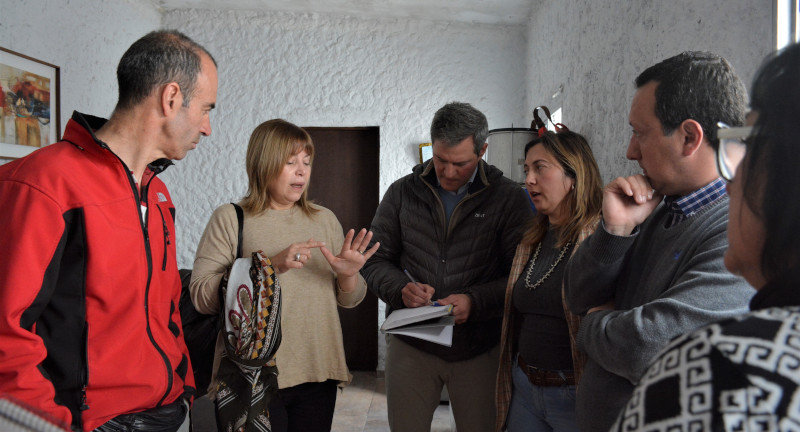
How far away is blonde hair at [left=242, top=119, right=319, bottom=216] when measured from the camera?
180 centimetres

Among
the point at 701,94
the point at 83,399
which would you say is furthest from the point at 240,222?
the point at 701,94

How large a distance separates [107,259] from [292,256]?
598 mm

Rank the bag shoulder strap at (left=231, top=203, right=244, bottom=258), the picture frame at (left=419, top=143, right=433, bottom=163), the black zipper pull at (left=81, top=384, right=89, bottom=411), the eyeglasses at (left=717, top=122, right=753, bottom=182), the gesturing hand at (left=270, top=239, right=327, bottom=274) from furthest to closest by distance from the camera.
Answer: the picture frame at (left=419, top=143, right=433, bottom=163) < the bag shoulder strap at (left=231, top=203, right=244, bottom=258) < the gesturing hand at (left=270, top=239, right=327, bottom=274) < the black zipper pull at (left=81, top=384, right=89, bottom=411) < the eyeglasses at (left=717, top=122, right=753, bottom=182)

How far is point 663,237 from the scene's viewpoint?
115 cm

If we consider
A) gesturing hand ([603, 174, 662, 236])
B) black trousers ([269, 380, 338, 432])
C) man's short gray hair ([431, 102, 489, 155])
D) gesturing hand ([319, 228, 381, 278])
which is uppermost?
man's short gray hair ([431, 102, 489, 155])

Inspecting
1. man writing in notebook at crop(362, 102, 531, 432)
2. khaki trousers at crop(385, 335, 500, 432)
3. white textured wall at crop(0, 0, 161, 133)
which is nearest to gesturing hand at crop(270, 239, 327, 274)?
man writing in notebook at crop(362, 102, 531, 432)

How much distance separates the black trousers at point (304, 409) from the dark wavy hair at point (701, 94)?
132 cm

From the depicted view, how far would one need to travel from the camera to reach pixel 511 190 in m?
2.11

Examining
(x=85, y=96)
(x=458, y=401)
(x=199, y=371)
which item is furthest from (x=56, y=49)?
(x=458, y=401)

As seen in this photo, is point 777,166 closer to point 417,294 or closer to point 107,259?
point 107,259

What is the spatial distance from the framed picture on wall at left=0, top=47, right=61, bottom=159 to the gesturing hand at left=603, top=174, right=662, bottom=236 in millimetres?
3281

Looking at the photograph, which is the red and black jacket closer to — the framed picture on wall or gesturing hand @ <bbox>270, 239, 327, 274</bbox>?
gesturing hand @ <bbox>270, 239, 327, 274</bbox>

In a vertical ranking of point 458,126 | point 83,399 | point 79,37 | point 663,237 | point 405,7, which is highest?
point 405,7

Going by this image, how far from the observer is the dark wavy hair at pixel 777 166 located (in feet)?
1.78
